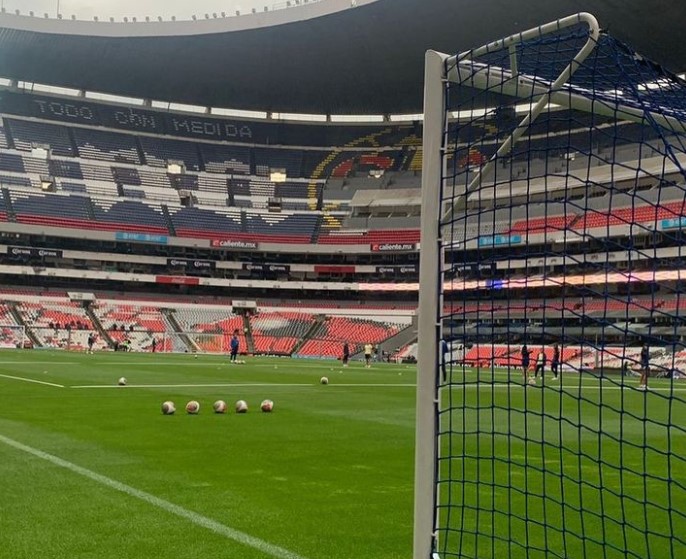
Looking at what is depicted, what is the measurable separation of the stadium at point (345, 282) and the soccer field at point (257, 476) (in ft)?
0.15

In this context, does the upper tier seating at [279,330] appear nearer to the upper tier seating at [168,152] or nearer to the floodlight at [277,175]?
the floodlight at [277,175]

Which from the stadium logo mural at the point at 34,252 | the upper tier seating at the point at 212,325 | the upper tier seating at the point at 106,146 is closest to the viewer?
the upper tier seating at the point at 212,325

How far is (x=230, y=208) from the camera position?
66.4m

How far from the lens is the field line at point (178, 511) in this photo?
187 inches

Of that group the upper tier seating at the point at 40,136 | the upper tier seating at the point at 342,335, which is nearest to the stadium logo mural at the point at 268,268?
the upper tier seating at the point at 342,335

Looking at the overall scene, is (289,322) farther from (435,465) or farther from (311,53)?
(435,465)

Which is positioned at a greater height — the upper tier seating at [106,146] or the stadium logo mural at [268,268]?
the upper tier seating at [106,146]

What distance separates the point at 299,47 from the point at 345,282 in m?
24.0

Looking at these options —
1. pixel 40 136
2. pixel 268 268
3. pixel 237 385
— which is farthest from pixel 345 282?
pixel 237 385

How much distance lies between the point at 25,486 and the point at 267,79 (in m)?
50.4

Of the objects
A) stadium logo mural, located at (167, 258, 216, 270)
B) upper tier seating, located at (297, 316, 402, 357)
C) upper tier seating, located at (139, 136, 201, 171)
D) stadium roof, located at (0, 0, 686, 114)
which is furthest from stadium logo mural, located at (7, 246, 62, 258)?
upper tier seating, located at (297, 316, 402, 357)

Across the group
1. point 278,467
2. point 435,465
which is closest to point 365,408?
point 278,467

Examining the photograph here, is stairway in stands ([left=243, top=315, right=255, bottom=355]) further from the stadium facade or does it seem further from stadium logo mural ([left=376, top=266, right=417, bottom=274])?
stadium logo mural ([left=376, top=266, right=417, bottom=274])

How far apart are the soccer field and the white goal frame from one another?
0.59m
